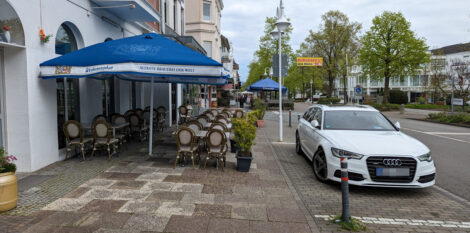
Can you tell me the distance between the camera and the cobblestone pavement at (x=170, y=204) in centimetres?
392

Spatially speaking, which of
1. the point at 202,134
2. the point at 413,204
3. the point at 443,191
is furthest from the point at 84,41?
the point at 443,191

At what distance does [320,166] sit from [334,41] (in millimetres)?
39981

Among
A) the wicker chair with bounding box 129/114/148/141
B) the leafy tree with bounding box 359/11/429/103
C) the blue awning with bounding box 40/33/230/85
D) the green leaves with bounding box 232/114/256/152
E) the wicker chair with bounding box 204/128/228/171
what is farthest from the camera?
the leafy tree with bounding box 359/11/429/103

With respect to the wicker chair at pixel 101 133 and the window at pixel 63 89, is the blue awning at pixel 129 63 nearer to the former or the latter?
the window at pixel 63 89

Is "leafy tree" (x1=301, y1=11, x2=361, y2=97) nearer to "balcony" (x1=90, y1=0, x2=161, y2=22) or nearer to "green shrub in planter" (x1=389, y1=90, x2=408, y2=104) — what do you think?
"green shrub in planter" (x1=389, y1=90, x2=408, y2=104)

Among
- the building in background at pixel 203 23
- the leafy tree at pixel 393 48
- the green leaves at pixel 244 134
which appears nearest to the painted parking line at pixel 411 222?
the green leaves at pixel 244 134

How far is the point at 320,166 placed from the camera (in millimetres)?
6047

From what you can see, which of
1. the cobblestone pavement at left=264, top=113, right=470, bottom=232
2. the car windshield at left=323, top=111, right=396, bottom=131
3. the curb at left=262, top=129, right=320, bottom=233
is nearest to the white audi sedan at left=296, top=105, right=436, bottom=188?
the car windshield at left=323, top=111, right=396, bottom=131

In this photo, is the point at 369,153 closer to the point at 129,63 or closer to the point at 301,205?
the point at 301,205

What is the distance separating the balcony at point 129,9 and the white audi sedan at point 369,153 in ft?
22.8

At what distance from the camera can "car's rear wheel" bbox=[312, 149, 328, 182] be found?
5836 mm

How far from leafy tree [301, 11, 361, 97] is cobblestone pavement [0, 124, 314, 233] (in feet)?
130

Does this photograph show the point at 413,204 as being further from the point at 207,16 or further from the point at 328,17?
the point at 328,17

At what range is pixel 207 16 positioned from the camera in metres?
28.9
